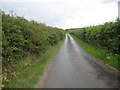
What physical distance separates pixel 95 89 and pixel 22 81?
3.07m

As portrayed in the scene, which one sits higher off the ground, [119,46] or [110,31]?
[110,31]

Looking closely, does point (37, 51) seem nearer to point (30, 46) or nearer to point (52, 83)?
point (30, 46)

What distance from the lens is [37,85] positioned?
5.35 metres

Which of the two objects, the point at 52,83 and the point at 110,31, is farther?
the point at 110,31

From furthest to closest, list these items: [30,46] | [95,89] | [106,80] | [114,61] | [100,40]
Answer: [100,40]
[30,46]
[114,61]
[106,80]
[95,89]

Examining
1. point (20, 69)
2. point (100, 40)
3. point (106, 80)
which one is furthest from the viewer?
point (100, 40)

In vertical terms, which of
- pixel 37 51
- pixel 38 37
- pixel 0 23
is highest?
pixel 0 23

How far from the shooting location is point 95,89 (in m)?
4.94

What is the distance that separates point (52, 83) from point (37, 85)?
2.15 feet

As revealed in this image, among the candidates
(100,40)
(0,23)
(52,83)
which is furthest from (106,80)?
(100,40)

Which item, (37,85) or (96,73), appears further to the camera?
(96,73)

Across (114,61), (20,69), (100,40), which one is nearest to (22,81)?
(20,69)

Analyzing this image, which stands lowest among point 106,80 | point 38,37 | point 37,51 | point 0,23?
point 106,80

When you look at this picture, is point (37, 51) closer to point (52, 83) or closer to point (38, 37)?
point (38, 37)
